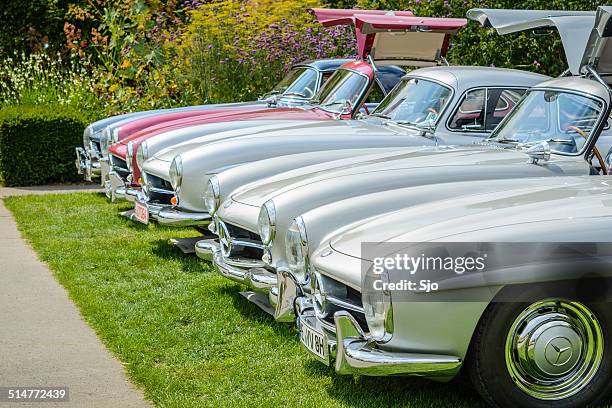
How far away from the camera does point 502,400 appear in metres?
4.05

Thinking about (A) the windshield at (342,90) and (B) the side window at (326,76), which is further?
(B) the side window at (326,76)

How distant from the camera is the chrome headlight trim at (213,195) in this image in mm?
6743

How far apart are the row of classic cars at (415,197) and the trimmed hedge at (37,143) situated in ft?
8.79

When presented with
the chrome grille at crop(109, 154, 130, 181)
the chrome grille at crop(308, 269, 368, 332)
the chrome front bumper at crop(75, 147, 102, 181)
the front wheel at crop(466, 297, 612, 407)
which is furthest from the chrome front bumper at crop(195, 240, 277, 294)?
the chrome front bumper at crop(75, 147, 102, 181)

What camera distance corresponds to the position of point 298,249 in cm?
509

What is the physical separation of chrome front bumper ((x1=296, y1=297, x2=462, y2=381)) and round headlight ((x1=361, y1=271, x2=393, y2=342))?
7cm

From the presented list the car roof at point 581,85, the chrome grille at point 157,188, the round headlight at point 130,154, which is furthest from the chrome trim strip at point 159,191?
the car roof at point 581,85

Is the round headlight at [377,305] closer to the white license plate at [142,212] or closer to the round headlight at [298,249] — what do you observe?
the round headlight at [298,249]

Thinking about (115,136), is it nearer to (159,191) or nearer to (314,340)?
(159,191)

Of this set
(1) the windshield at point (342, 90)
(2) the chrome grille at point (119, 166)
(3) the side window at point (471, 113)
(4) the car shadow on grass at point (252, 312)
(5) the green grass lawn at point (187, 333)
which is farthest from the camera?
(2) the chrome grille at point (119, 166)

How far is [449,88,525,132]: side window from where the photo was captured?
730 cm

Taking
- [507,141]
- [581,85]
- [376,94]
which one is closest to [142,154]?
[376,94]
